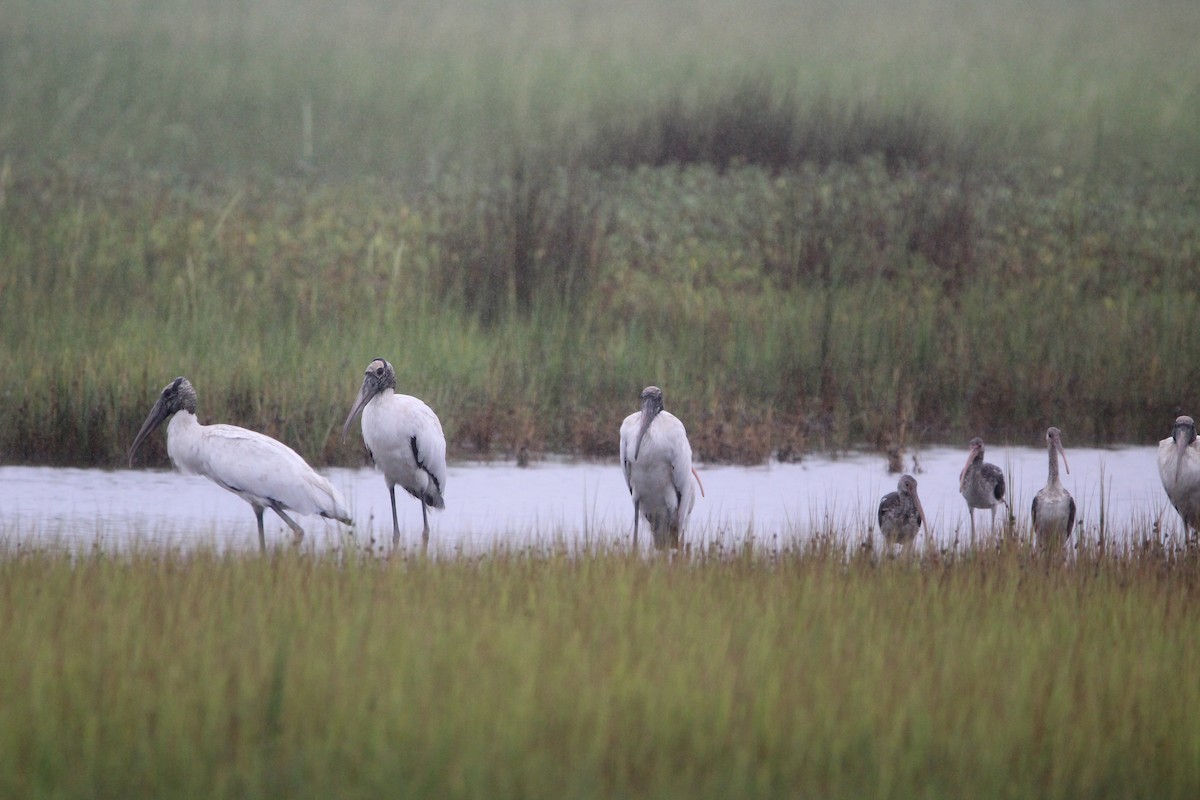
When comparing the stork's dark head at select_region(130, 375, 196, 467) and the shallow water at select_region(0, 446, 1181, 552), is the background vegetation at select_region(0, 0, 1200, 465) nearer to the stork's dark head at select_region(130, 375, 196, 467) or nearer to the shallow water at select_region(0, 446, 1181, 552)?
the shallow water at select_region(0, 446, 1181, 552)

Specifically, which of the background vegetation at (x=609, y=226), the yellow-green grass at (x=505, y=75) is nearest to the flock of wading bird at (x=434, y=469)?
the background vegetation at (x=609, y=226)

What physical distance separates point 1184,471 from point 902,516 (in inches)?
52.0

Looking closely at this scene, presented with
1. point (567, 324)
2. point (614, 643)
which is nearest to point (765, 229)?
point (567, 324)

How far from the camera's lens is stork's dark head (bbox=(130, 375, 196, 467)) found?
7066mm

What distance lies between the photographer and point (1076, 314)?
11164 mm

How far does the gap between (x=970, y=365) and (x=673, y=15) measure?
17.1m

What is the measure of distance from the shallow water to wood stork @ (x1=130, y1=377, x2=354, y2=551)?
180 mm

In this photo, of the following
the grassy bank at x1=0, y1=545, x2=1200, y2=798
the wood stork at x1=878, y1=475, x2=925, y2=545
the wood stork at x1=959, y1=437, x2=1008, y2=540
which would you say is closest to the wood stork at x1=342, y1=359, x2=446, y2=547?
the grassy bank at x1=0, y1=545, x2=1200, y2=798

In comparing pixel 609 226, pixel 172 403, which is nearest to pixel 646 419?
pixel 172 403

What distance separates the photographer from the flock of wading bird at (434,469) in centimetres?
650

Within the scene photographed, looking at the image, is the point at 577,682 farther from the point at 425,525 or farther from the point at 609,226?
the point at 609,226

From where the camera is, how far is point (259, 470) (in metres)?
6.50

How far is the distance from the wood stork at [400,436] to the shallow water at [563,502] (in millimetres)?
236

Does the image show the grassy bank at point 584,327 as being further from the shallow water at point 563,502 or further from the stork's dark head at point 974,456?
the stork's dark head at point 974,456
